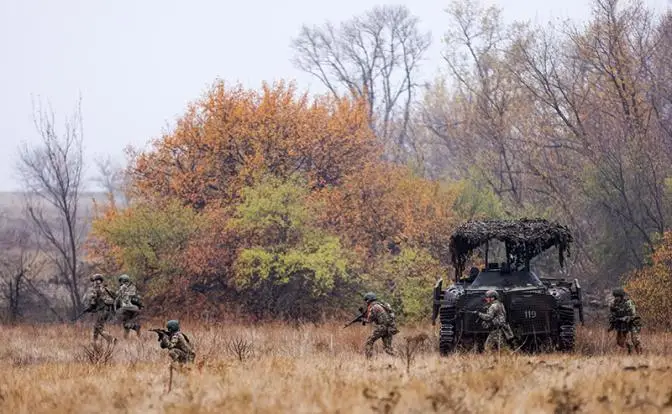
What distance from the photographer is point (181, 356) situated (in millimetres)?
15062

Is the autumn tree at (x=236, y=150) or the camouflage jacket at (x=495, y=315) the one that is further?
the autumn tree at (x=236, y=150)

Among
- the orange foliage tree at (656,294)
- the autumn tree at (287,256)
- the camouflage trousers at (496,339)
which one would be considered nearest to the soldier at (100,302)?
the camouflage trousers at (496,339)

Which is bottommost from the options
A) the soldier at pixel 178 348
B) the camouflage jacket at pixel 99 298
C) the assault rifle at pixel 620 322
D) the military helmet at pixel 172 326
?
the soldier at pixel 178 348

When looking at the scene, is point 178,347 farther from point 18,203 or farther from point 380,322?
point 18,203

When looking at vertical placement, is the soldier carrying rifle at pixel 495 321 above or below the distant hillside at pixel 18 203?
below

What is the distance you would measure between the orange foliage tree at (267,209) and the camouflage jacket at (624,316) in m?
13.8

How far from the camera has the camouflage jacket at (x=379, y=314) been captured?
18.4 m

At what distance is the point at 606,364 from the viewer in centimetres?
1360

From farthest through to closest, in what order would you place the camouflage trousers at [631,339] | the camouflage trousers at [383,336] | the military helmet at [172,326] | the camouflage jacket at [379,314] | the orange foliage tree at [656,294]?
the orange foliage tree at [656,294] < the camouflage trousers at [631,339] < the camouflage jacket at [379,314] < the camouflage trousers at [383,336] < the military helmet at [172,326]

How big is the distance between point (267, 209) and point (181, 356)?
19370mm

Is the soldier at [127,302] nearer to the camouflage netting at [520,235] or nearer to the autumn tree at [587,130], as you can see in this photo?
the camouflage netting at [520,235]

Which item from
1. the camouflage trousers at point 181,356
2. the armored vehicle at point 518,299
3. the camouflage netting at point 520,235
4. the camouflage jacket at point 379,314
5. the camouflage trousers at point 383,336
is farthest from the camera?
the camouflage netting at point 520,235

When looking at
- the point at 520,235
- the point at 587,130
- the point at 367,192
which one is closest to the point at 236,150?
the point at 367,192

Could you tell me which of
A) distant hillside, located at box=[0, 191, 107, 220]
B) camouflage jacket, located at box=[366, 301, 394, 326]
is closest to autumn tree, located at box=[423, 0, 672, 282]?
→ camouflage jacket, located at box=[366, 301, 394, 326]
